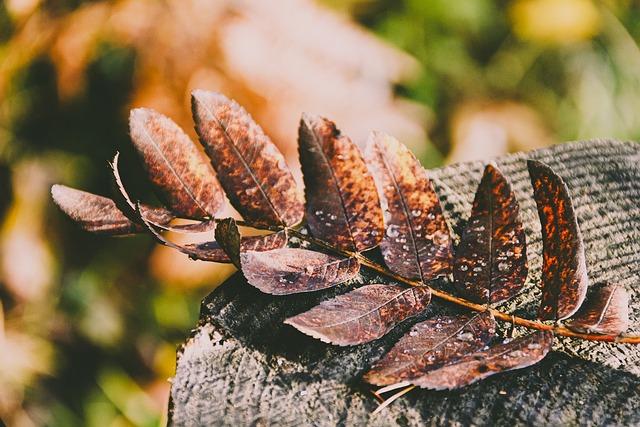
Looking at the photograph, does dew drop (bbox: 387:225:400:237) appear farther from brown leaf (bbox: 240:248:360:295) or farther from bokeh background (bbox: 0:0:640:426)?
bokeh background (bbox: 0:0:640:426)

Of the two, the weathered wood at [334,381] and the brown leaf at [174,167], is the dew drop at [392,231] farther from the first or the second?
the brown leaf at [174,167]

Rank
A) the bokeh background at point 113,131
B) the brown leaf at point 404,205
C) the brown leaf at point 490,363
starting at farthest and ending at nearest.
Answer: the bokeh background at point 113,131 < the brown leaf at point 404,205 < the brown leaf at point 490,363

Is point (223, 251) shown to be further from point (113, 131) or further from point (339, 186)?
point (113, 131)

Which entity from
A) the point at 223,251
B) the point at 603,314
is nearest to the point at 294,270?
the point at 223,251

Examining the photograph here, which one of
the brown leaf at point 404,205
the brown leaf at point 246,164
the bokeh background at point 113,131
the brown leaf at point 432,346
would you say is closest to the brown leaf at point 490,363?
the brown leaf at point 432,346

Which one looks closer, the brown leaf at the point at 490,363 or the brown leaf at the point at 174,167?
the brown leaf at the point at 490,363

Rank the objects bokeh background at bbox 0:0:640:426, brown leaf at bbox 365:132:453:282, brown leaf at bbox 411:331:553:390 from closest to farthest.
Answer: brown leaf at bbox 411:331:553:390, brown leaf at bbox 365:132:453:282, bokeh background at bbox 0:0:640:426

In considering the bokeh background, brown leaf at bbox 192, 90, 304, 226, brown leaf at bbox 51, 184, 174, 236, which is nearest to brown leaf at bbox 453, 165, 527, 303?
brown leaf at bbox 192, 90, 304, 226
